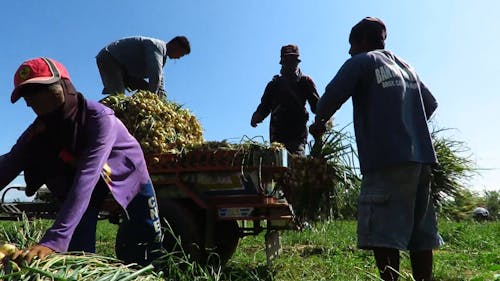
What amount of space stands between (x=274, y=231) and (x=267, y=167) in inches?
30.8

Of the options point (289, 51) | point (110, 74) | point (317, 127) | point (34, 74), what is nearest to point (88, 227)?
point (34, 74)

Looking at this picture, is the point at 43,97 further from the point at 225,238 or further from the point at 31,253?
the point at 225,238

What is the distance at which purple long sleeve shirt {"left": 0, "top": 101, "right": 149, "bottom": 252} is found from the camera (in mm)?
2096

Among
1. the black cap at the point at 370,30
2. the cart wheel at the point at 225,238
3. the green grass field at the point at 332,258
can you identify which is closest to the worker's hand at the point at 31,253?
the green grass field at the point at 332,258

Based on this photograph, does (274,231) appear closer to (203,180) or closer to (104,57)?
(203,180)

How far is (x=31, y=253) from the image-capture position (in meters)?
1.62

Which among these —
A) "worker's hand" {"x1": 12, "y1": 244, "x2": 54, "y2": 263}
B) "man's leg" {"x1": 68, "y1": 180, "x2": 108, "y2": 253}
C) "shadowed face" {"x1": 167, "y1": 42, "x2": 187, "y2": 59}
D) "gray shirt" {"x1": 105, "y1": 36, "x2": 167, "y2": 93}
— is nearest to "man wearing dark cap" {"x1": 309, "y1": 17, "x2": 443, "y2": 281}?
"man's leg" {"x1": 68, "y1": 180, "x2": 108, "y2": 253}

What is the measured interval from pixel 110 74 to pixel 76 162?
10.7 feet

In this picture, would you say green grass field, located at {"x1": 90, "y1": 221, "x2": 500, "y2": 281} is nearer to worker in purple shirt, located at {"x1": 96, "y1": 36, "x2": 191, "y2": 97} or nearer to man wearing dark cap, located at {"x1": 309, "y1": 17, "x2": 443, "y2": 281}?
man wearing dark cap, located at {"x1": 309, "y1": 17, "x2": 443, "y2": 281}

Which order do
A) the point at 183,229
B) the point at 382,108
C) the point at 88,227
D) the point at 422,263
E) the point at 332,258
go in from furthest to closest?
the point at 332,258 < the point at 183,229 < the point at 422,263 < the point at 382,108 < the point at 88,227

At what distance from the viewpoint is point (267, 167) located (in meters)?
4.45

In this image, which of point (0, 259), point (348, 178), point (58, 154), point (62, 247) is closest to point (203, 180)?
point (348, 178)

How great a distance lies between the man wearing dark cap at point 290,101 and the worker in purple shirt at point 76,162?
9.00 feet

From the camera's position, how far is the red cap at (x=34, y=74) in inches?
89.1
